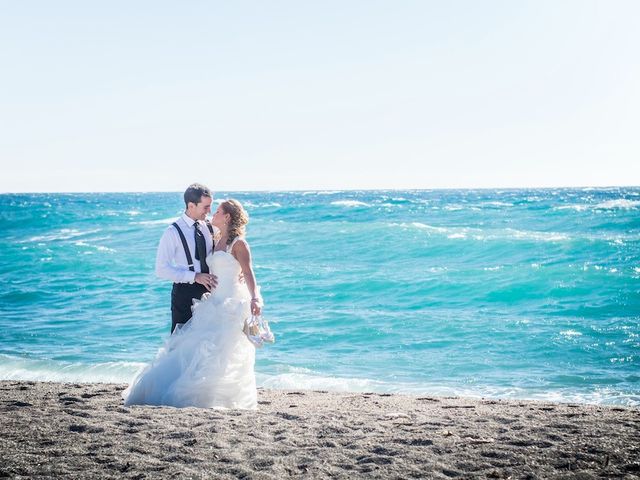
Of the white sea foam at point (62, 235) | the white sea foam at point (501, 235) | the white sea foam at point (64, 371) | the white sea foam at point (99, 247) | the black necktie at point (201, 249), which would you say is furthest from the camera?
the white sea foam at point (62, 235)

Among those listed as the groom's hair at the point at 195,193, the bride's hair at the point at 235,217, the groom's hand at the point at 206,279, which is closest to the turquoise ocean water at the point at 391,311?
the groom's hand at the point at 206,279

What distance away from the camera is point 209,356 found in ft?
18.4

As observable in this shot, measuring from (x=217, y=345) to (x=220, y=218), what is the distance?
1.23m

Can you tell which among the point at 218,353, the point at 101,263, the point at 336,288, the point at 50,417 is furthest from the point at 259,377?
the point at 101,263

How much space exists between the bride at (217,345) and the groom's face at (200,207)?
22 centimetres

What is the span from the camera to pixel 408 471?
3.86m

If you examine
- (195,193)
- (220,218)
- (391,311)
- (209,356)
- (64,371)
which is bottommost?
(64,371)

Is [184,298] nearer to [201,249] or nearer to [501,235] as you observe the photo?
[201,249]

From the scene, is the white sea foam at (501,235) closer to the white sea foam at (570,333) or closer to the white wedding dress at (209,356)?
the white sea foam at (570,333)

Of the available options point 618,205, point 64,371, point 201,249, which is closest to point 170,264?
point 201,249

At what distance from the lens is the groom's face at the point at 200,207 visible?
5.75 metres

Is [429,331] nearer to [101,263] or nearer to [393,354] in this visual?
[393,354]

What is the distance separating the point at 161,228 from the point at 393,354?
26956mm

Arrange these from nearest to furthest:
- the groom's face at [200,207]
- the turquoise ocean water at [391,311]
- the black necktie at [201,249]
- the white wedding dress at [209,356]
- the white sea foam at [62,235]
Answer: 1. the white wedding dress at [209,356]
2. the groom's face at [200,207]
3. the black necktie at [201,249]
4. the turquoise ocean water at [391,311]
5. the white sea foam at [62,235]
